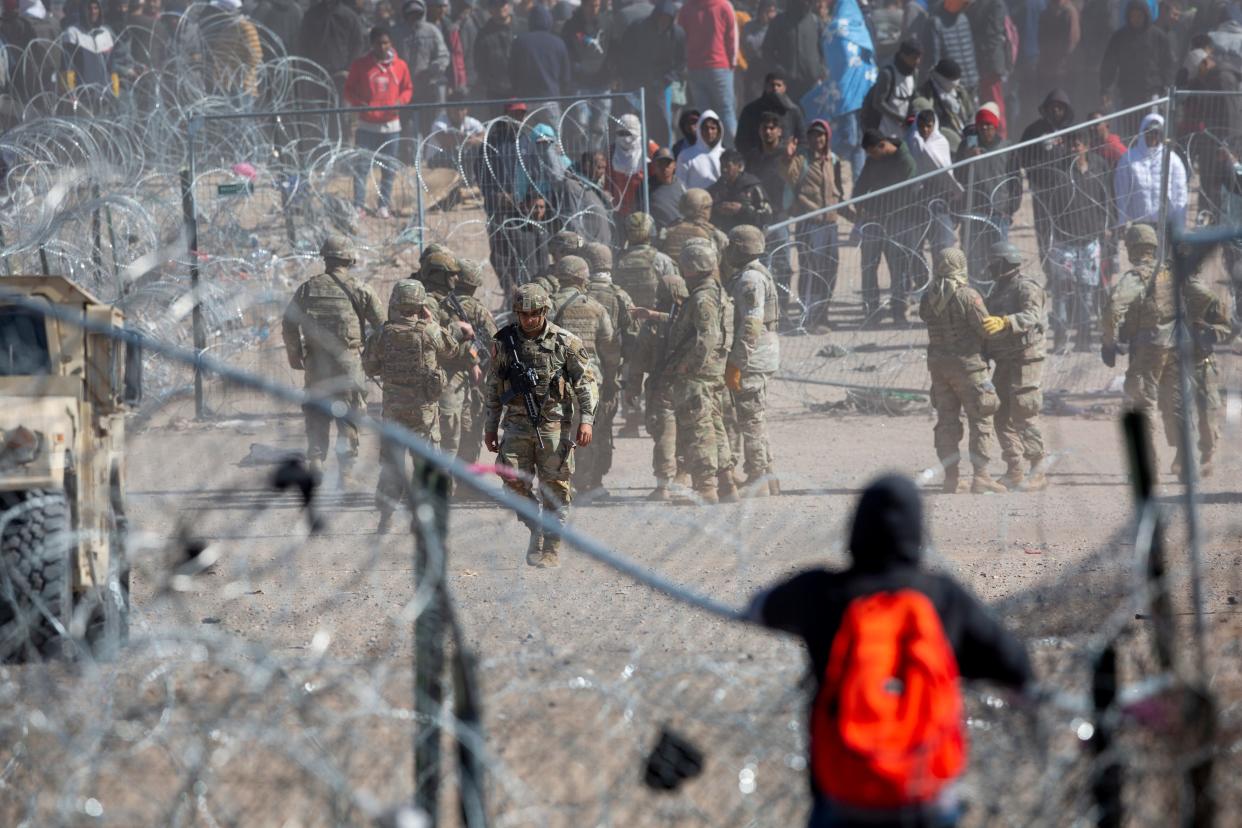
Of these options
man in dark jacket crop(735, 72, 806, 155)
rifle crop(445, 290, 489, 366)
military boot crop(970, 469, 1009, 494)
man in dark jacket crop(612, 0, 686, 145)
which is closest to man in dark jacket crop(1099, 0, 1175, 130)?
man in dark jacket crop(735, 72, 806, 155)

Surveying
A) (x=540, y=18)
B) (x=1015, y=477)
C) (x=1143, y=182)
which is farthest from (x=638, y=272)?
(x=540, y=18)

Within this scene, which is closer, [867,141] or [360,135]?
[867,141]

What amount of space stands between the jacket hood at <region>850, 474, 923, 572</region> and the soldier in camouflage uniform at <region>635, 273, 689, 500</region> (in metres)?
6.45

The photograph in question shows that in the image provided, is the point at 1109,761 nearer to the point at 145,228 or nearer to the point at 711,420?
the point at 711,420

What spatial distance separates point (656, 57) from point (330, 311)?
6.91 m

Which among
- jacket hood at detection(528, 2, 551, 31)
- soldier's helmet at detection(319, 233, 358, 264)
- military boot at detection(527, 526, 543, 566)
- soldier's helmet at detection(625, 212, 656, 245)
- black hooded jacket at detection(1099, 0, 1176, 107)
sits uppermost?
jacket hood at detection(528, 2, 551, 31)

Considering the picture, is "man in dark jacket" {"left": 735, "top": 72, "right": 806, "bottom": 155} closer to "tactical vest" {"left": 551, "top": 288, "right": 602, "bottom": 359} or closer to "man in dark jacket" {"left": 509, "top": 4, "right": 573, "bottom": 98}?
"man in dark jacket" {"left": 509, "top": 4, "right": 573, "bottom": 98}

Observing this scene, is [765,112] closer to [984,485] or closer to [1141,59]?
[1141,59]

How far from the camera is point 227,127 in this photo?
45.2 ft

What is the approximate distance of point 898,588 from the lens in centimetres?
346

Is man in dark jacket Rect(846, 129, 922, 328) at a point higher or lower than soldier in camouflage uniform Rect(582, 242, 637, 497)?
higher

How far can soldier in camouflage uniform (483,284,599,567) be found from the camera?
8352mm

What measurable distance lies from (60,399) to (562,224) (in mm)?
6123

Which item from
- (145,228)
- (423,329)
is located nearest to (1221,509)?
(423,329)
